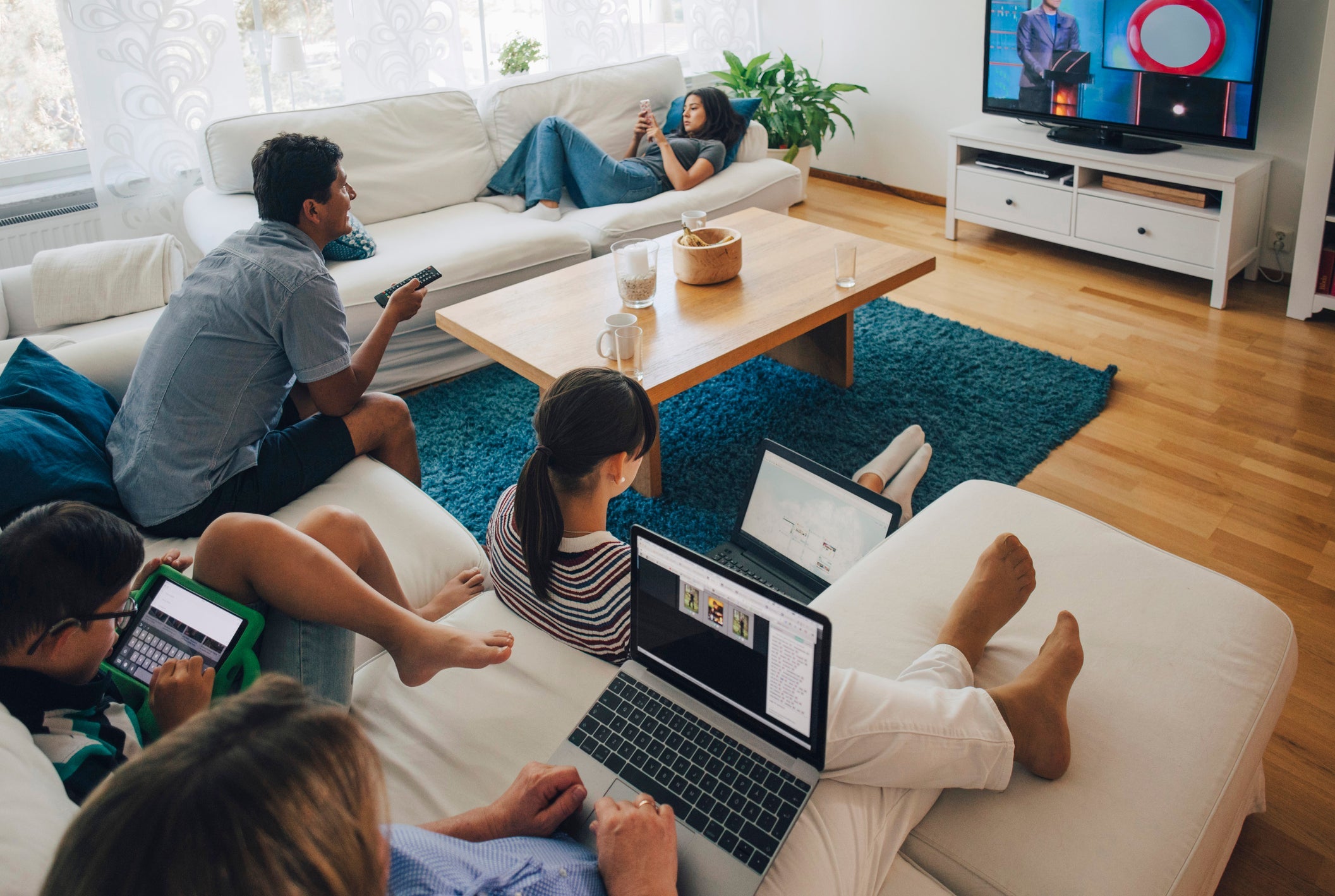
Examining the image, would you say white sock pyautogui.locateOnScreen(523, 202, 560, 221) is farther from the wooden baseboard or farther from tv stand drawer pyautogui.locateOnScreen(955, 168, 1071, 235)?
the wooden baseboard

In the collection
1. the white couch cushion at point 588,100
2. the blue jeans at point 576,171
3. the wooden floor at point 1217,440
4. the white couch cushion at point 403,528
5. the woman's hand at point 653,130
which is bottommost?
the wooden floor at point 1217,440

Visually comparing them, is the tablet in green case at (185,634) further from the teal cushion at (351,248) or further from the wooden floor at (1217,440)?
the teal cushion at (351,248)

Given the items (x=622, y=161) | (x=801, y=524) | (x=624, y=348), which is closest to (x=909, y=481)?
(x=801, y=524)

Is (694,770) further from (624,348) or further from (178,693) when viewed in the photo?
(624,348)

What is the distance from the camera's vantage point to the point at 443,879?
2.99 ft

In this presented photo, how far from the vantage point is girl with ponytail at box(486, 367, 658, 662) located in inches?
54.7

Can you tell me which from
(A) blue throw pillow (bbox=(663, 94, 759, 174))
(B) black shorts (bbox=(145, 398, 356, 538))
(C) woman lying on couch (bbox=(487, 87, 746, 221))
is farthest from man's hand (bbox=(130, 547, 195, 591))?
(A) blue throw pillow (bbox=(663, 94, 759, 174))

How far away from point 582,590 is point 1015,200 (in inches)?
125

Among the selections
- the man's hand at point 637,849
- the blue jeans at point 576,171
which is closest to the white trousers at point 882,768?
the man's hand at point 637,849

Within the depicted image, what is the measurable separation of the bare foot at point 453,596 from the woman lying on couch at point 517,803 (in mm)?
616

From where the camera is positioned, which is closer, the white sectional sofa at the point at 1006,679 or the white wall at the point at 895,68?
the white sectional sofa at the point at 1006,679

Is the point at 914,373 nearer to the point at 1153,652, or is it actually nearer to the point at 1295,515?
the point at 1295,515

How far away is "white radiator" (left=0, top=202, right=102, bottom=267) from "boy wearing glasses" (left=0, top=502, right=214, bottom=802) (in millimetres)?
2671

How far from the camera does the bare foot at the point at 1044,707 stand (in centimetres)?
120
